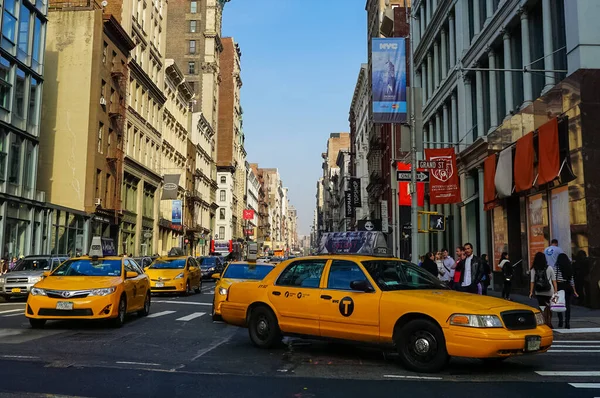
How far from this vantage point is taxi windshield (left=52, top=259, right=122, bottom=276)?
1311 centimetres

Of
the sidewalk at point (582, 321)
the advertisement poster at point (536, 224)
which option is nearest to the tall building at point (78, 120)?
the advertisement poster at point (536, 224)

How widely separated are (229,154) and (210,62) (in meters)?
22.2

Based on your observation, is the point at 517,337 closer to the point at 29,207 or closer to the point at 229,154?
the point at 29,207

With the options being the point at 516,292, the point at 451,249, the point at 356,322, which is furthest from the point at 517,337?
the point at 451,249

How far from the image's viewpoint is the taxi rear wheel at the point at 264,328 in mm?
9555

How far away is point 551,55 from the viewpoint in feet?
61.5

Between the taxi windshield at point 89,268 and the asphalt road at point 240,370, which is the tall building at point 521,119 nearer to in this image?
the asphalt road at point 240,370

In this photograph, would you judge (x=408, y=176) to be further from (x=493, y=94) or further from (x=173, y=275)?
(x=173, y=275)

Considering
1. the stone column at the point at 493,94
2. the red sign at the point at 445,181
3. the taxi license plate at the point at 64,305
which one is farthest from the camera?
the red sign at the point at 445,181

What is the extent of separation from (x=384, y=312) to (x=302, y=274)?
6.06 feet

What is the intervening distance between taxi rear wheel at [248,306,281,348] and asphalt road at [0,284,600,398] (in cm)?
26

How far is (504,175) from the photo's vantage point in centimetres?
2230

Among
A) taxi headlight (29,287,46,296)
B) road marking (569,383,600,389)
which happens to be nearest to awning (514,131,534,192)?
road marking (569,383,600,389)

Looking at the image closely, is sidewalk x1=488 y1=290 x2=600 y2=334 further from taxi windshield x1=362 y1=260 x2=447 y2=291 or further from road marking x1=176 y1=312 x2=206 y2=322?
road marking x1=176 y1=312 x2=206 y2=322
